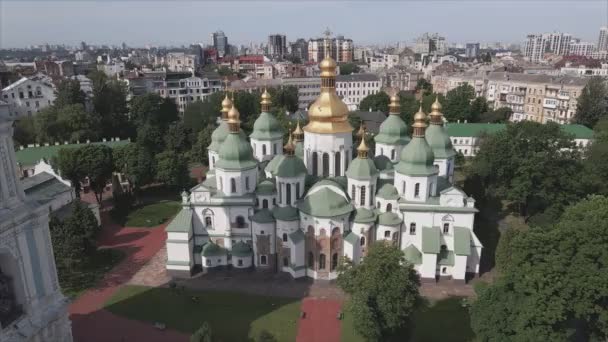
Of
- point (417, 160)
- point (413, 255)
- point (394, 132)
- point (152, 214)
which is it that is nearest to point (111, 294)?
point (152, 214)

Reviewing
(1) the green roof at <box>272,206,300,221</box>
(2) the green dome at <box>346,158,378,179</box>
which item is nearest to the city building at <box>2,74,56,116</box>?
(1) the green roof at <box>272,206,300,221</box>

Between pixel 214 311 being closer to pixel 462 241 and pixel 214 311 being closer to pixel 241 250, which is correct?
pixel 241 250

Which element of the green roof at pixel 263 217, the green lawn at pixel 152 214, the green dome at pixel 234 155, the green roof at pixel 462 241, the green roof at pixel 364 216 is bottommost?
the green lawn at pixel 152 214

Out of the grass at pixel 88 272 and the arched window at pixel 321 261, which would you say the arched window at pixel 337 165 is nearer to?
the arched window at pixel 321 261

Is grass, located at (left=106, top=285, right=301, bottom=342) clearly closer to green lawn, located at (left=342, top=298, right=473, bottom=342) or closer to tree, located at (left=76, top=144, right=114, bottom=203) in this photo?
green lawn, located at (left=342, top=298, right=473, bottom=342)

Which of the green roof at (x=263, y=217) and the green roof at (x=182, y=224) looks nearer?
the green roof at (x=263, y=217)

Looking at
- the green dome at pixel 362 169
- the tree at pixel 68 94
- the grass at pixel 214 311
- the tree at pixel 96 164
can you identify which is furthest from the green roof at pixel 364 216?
the tree at pixel 68 94
